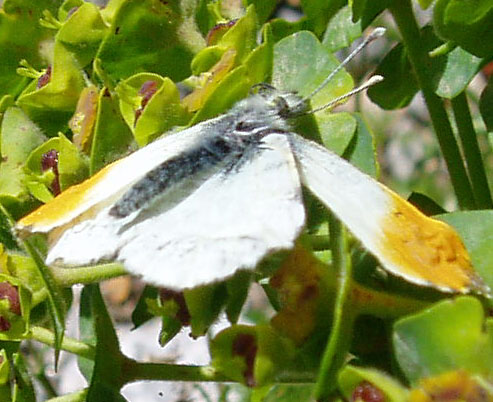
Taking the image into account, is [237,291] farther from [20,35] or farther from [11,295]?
[20,35]

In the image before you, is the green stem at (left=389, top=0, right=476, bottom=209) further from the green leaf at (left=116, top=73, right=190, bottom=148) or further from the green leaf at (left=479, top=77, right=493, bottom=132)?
the green leaf at (left=116, top=73, right=190, bottom=148)

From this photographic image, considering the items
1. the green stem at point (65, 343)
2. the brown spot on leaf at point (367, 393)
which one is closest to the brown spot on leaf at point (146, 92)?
the green stem at point (65, 343)

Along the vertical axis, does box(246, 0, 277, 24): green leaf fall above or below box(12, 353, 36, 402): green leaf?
above

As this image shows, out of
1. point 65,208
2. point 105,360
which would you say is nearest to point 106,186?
point 65,208

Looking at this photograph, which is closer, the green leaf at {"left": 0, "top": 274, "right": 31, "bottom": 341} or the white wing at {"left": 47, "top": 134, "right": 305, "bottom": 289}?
the white wing at {"left": 47, "top": 134, "right": 305, "bottom": 289}

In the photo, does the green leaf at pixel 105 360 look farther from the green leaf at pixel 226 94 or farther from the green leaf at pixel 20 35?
the green leaf at pixel 20 35

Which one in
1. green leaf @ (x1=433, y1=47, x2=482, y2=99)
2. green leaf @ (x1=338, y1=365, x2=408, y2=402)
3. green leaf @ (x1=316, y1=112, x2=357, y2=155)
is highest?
green leaf @ (x1=433, y1=47, x2=482, y2=99)

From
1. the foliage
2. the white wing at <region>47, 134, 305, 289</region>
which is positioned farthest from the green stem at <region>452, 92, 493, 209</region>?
the white wing at <region>47, 134, 305, 289</region>
